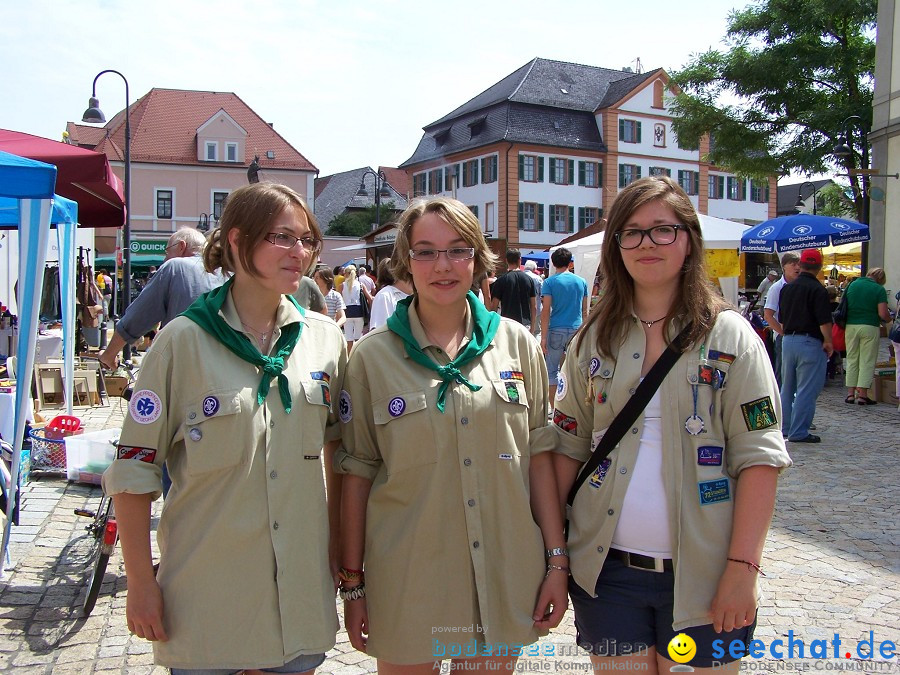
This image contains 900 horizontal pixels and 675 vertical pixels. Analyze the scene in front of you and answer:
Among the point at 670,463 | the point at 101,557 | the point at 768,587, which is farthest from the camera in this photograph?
the point at 768,587

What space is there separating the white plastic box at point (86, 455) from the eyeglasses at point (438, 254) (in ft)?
17.1

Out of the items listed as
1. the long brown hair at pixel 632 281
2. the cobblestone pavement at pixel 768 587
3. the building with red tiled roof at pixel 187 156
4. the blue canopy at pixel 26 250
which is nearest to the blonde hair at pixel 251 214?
the long brown hair at pixel 632 281

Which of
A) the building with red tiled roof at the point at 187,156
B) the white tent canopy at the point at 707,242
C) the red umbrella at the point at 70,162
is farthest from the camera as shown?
the building with red tiled roof at the point at 187,156

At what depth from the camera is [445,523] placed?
222cm

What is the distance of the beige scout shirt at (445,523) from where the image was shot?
87.0 inches

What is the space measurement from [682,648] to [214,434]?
4.47 feet

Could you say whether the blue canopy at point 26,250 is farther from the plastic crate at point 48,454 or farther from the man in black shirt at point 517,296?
the man in black shirt at point 517,296

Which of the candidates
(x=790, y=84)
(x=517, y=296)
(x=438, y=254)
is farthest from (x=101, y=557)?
(x=790, y=84)

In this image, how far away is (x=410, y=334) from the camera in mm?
2309

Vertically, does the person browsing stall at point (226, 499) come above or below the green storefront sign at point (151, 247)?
below

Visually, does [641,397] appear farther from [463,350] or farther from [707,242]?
[707,242]

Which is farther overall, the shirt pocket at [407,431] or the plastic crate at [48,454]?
the plastic crate at [48,454]

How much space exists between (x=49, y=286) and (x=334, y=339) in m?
14.8

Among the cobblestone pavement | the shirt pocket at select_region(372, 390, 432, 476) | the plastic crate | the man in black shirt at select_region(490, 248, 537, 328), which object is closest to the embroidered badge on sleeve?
the shirt pocket at select_region(372, 390, 432, 476)
